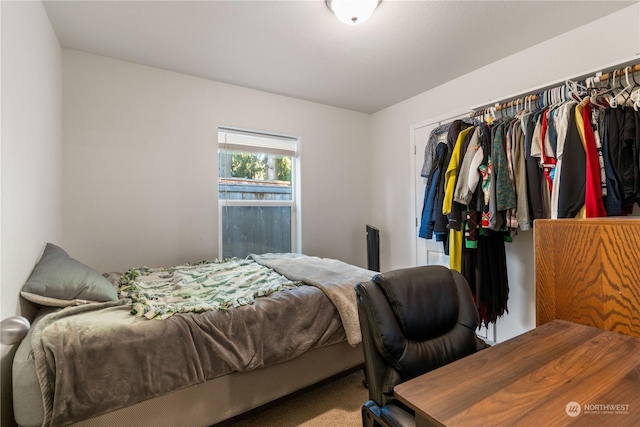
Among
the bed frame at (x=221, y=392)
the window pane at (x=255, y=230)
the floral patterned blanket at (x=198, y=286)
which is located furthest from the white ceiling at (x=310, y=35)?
the bed frame at (x=221, y=392)

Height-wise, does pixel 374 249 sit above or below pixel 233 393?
above

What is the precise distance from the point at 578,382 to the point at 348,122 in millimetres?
3377

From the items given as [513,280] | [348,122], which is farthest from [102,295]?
[348,122]

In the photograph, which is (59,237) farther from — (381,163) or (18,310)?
(381,163)

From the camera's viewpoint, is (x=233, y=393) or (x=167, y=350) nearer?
(x=167, y=350)

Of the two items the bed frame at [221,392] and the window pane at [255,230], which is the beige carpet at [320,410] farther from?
the window pane at [255,230]

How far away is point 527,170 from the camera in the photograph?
195cm

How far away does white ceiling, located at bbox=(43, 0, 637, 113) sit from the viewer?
5.85ft

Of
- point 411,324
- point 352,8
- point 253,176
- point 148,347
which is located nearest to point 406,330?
point 411,324

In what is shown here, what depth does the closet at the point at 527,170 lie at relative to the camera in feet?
5.26

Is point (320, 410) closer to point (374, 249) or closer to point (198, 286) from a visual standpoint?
point (198, 286)

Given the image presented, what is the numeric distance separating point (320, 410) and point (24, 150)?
2.08 meters

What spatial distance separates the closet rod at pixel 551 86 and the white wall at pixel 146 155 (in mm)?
1837

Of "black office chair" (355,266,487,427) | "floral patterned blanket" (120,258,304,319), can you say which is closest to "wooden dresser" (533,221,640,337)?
"black office chair" (355,266,487,427)
